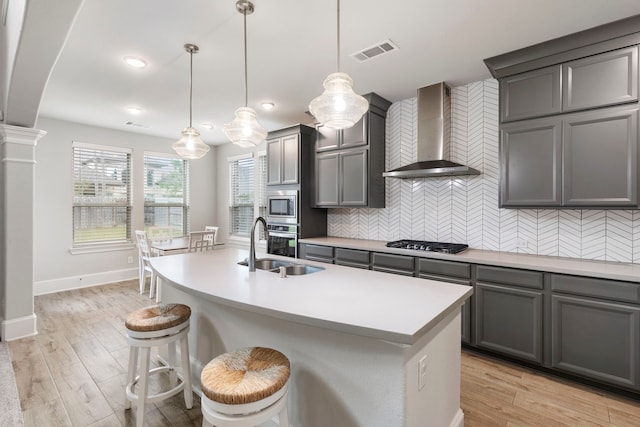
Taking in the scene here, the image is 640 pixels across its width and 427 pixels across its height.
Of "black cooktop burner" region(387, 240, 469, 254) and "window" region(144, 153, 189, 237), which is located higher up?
"window" region(144, 153, 189, 237)

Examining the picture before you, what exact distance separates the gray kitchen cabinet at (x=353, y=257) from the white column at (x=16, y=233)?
3.51 meters

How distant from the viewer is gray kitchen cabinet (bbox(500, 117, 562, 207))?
102 inches

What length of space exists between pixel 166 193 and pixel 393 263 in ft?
16.3

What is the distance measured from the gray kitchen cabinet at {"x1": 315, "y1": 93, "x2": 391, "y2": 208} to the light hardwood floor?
2094 millimetres

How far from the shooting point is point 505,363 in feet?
8.99

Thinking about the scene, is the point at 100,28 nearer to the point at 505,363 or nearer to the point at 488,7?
the point at 488,7

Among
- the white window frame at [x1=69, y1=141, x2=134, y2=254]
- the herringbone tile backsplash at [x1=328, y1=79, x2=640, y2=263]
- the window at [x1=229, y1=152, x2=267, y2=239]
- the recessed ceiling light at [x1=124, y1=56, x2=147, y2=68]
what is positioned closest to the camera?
the herringbone tile backsplash at [x1=328, y1=79, x2=640, y2=263]

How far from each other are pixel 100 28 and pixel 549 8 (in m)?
3.33

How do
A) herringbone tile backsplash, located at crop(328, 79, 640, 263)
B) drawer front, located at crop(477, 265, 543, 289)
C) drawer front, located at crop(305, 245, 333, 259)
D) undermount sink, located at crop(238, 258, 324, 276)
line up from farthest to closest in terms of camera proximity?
drawer front, located at crop(305, 245, 333, 259) < herringbone tile backsplash, located at crop(328, 79, 640, 263) < drawer front, located at crop(477, 265, 543, 289) < undermount sink, located at crop(238, 258, 324, 276)

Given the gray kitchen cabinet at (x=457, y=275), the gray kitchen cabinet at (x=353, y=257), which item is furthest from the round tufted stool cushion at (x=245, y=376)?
the gray kitchen cabinet at (x=353, y=257)

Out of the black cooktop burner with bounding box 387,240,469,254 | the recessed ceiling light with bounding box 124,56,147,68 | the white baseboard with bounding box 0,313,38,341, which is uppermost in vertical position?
the recessed ceiling light with bounding box 124,56,147,68

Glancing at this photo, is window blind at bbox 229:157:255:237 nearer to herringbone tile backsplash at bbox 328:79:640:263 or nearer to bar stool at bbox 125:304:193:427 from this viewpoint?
herringbone tile backsplash at bbox 328:79:640:263

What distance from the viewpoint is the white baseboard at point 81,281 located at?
4789 mm

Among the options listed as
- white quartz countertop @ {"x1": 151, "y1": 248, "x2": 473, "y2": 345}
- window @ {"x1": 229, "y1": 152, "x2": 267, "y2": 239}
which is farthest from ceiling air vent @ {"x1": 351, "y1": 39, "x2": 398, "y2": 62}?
window @ {"x1": 229, "y1": 152, "x2": 267, "y2": 239}
